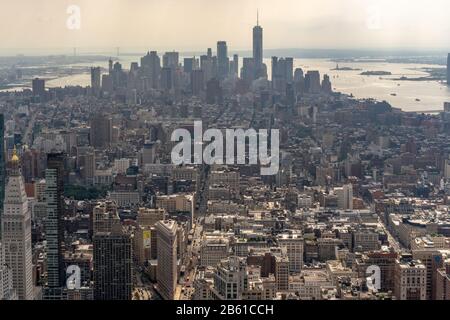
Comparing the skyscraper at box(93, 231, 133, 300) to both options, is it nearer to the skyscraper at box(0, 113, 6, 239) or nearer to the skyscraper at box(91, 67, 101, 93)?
the skyscraper at box(0, 113, 6, 239)

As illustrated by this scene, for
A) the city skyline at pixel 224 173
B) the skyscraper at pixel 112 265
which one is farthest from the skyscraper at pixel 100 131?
the skyscraper at pixel 112 265

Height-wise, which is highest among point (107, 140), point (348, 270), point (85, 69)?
point (85, 69)

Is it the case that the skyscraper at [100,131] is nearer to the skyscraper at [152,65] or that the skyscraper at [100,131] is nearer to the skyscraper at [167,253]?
the skyscraper at [152,65]

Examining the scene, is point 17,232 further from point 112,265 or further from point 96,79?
point 96,79

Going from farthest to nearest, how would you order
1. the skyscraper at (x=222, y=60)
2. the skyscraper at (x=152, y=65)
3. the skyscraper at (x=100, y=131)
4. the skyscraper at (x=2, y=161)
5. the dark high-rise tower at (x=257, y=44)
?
the skyscraper at (x=100, y=131) < the skyscraper at (x=152, y=65) < the skyscraper at (x=222, y=60) < the dark high-rise tower at (x=257, y=44) < the skyscraper at (x=2, y=161)

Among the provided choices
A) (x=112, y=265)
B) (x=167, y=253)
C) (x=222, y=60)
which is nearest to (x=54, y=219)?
(x=112, y=265)
